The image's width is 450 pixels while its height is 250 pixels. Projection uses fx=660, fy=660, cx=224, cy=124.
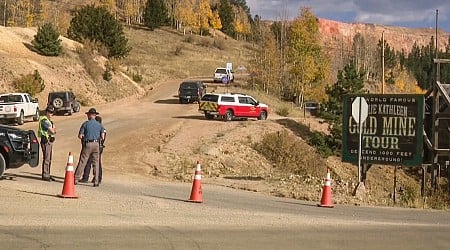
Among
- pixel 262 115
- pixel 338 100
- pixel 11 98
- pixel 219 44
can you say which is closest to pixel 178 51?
pixel 219 44

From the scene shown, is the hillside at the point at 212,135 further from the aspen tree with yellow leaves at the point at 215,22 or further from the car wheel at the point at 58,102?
the aspen tree with yellow leaves at the point at 215,22

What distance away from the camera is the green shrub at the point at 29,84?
51.9 meters

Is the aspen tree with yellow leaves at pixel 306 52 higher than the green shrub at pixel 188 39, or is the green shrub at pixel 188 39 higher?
the green shrub at pixel 188 39

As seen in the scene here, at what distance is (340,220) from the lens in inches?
569

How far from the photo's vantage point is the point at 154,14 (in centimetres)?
14388

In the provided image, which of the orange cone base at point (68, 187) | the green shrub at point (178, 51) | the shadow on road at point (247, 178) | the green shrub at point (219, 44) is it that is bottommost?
the shadow on road at point (247, 178)

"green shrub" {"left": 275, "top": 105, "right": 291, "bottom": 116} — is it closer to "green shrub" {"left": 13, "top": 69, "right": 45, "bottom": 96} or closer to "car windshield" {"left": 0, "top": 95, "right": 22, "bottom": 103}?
"green shrub" {"left": 13, "top": 69, "right": 45, "bottom": 96}

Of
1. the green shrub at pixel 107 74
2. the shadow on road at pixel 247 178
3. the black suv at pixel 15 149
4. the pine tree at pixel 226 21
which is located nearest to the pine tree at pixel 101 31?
the green shrub at pixel 107 74

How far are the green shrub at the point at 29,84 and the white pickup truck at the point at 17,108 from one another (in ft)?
30.1

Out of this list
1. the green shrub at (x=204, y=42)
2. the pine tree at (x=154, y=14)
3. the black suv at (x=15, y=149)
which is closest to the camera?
the black suv at (x=15, y=149)

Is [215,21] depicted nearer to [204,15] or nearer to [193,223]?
[204,15]

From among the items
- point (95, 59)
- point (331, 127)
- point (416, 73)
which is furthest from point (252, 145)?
point (416, 73)

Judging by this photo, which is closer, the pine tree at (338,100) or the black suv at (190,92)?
the pine tree at (338,100)

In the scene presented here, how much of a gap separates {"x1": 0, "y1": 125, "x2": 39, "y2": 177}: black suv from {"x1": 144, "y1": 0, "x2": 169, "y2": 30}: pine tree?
127 meters
